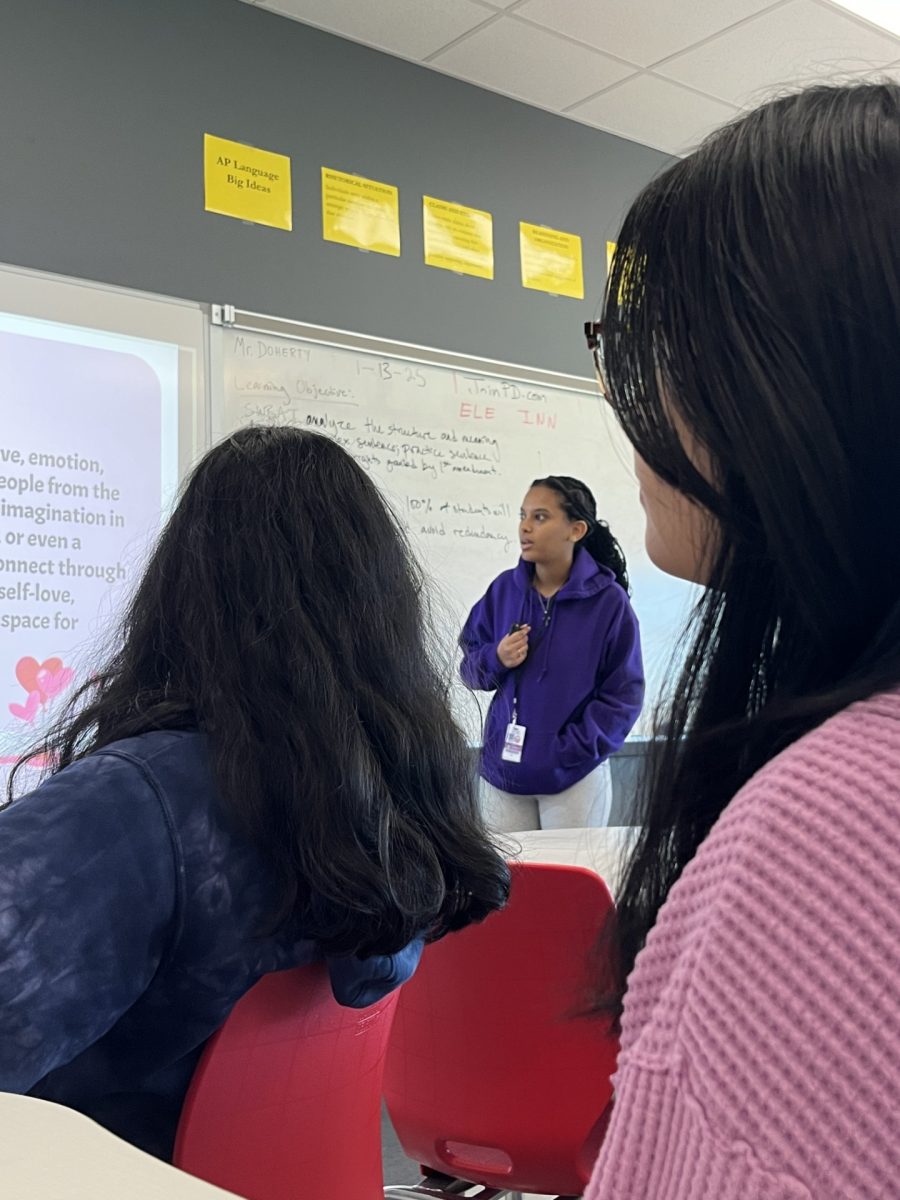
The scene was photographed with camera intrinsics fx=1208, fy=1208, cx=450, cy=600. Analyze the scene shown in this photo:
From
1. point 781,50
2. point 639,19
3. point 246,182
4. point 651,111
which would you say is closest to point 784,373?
Result: point 246,182

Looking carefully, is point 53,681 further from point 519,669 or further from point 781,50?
point 781,50

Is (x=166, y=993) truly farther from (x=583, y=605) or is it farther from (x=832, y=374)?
(x=583, y=605)

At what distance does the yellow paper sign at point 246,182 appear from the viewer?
3338 millimetres

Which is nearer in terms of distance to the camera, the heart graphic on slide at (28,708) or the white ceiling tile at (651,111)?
the heart graphic on slide at (28,708)

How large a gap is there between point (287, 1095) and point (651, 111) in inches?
153

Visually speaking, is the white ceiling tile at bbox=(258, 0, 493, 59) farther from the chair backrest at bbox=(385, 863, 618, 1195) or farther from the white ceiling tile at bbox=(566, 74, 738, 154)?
the chair backrest at bbox=(385, 863, 618, 1195)

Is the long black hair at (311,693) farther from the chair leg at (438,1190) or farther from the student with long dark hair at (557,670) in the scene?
the student with long dark hair at (557,670)

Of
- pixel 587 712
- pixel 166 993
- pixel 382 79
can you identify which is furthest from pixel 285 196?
pixel 166 993

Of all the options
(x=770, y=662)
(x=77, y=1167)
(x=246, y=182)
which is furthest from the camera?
(x=246, y=182)

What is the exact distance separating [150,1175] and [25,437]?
281cm

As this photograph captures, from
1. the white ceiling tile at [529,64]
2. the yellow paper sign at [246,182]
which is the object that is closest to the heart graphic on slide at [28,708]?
the yellow paper sign at [246,182]

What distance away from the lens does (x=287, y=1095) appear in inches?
41.9

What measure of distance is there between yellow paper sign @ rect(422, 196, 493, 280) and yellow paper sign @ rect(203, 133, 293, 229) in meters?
0.52

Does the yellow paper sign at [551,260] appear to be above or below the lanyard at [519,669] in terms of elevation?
above
